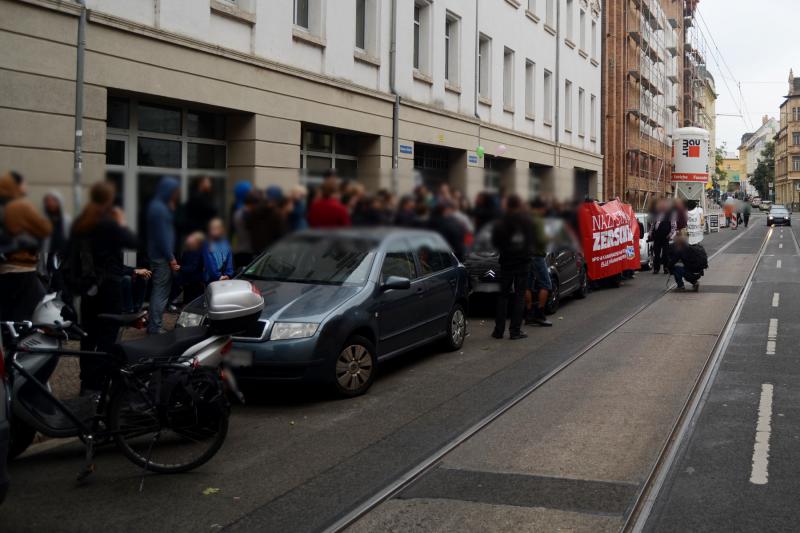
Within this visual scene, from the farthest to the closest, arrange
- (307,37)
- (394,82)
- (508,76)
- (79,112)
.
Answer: (79,112) < (508,76) < (307,37) < (394,82)

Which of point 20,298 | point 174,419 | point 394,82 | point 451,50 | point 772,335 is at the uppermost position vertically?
point 451,50

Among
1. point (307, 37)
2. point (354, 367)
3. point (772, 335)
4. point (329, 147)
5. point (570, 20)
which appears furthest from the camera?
point (772, 335)

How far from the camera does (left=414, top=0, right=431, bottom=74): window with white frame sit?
2789 millimetres

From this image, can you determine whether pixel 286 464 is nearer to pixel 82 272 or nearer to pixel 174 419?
pixel 174 419

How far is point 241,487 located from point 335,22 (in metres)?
4.15

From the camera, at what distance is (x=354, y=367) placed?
8.66m

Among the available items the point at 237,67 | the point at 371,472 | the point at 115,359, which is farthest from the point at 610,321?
the point at 237,67

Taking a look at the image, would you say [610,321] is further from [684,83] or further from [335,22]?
[335,22]

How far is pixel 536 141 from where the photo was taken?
198 cm

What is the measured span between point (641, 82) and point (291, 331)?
17.7 feet

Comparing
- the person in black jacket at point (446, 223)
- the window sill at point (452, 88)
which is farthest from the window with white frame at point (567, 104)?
the person in black jacket at point (446, 223)

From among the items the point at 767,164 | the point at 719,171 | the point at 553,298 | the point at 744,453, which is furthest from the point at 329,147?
the point at 553,298

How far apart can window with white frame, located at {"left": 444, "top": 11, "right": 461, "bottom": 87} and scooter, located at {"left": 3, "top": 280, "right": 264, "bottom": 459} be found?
336 centimetres

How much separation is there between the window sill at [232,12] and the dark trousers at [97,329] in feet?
13.9
